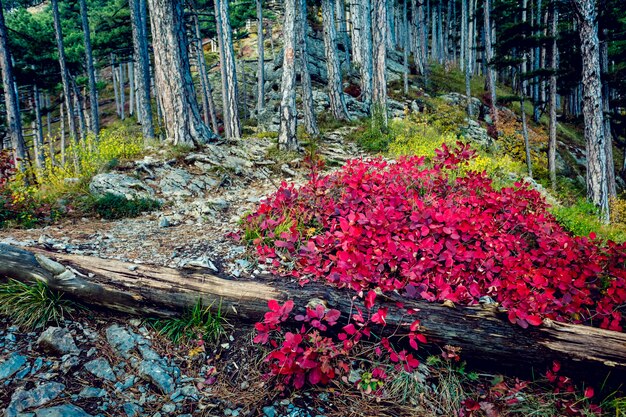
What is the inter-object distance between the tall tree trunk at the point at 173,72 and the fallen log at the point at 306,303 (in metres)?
5.49

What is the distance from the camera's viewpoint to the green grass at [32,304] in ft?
9.34

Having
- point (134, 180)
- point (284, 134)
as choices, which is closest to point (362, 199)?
point (134, 180)

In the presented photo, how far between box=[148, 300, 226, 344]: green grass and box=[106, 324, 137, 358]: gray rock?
20cm

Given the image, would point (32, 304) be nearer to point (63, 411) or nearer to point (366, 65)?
point (63, 411)

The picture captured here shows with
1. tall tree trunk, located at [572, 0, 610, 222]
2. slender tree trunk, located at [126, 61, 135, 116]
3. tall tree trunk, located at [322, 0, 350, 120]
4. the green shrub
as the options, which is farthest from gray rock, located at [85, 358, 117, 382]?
slender tree trunk, located at [126, 61, 135, 116]

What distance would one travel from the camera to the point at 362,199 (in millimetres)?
4285

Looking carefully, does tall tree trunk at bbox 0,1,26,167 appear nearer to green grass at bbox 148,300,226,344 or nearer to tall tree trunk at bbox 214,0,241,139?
tall tree trunk at bbox 214,0,241,139

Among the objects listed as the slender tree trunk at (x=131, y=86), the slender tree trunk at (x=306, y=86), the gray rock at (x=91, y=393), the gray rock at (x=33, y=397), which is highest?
the slender tree trunk at (x=131, y=86)

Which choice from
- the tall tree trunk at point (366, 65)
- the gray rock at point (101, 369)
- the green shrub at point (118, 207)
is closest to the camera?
the gray rock at point (101, 369)

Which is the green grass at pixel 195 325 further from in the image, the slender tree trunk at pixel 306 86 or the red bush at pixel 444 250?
the slender tree trunk at pixel 306 86

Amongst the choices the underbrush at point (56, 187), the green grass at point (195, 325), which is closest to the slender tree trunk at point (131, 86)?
the underbrush at point (56, 187)

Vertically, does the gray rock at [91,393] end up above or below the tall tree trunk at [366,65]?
below

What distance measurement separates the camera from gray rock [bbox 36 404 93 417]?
2.10m

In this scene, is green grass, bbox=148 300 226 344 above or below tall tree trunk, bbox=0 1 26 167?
below
